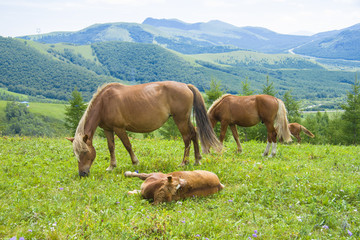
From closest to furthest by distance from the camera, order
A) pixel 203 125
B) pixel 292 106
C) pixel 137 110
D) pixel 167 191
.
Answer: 1. pixel 167 191
2. pixel 137 110
3. pixel 203 125
4. pixel 292 106

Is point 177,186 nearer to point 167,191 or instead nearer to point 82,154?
point 167,191

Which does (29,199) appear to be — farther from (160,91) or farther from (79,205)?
(160,91)

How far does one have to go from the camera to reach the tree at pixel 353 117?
42156 mm

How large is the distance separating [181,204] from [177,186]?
40 cm

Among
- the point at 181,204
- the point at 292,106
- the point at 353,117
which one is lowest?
the point at 353,117

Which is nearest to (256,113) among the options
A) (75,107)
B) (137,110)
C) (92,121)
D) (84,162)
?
(137,110)

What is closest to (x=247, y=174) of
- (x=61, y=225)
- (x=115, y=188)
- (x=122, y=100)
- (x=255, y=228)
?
(x=255, y=228)

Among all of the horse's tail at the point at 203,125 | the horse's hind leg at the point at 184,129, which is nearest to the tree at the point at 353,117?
the horse's tail at the point at 203,125

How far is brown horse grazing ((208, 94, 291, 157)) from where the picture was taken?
40.0 feet

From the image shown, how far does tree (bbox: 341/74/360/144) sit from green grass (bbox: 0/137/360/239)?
37968mm

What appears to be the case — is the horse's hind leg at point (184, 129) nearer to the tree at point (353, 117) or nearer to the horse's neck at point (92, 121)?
the horse's neck at point (92, 121)

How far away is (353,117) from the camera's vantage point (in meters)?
42.7

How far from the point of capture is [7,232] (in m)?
4.38

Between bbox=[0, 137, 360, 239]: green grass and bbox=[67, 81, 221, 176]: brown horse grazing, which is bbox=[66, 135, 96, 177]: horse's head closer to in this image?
bbox=[0, 137, 360, 239]: green grass
